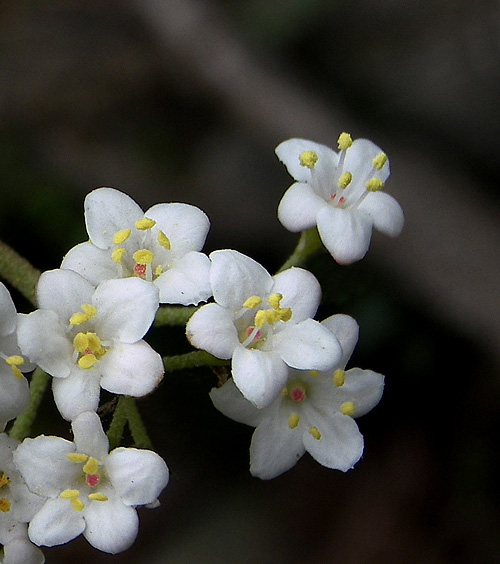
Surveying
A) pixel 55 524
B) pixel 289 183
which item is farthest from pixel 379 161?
pixel 289 183

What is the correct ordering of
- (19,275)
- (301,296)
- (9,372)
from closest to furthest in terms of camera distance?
(9,372)
(301,296)
(19,275)

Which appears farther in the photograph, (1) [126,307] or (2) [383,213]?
(2) [383,213]

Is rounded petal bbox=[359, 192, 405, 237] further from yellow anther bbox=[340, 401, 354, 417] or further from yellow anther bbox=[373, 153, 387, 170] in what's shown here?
yellow anther bbox=[340, 401, 354, 417]

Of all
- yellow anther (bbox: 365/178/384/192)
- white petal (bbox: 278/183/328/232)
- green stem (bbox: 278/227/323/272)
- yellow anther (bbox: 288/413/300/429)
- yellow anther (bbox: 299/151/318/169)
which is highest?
yellow anther (bbox: 365/178/384/192)

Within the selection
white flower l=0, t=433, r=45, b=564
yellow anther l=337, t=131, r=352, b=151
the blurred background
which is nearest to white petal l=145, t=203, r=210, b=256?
yellow anther l=337, t=131, r=352, b=151

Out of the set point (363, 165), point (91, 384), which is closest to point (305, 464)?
point (363, 165)

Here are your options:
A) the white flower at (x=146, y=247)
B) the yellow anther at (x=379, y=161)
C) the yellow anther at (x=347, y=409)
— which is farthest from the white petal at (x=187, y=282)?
the yellow anther at (x=379, y=161)

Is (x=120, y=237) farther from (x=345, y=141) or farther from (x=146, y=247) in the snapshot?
(x=345, y=141)
